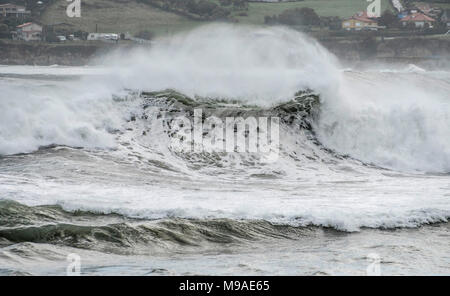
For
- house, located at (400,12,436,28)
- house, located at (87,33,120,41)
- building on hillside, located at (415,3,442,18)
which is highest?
building on hillside, located at (415,3,442,18)

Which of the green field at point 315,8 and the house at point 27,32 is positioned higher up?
the green field at point 315,8

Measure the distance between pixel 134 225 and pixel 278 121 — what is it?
754cm

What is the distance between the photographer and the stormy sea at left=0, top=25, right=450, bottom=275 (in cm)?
664

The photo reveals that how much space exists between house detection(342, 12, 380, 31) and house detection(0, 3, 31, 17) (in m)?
34.2

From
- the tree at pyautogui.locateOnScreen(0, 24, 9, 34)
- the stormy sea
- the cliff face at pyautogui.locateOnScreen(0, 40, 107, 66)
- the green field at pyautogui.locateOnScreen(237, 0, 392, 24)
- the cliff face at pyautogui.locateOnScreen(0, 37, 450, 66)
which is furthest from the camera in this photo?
the green field at pyautogui.locateOnScreen(237, 0, 392, 24)

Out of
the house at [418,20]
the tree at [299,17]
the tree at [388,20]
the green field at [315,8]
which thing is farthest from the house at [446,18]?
the tree at [299,17]

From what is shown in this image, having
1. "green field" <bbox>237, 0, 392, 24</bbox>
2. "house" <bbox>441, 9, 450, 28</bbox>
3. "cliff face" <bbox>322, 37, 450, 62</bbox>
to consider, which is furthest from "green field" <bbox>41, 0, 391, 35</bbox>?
"cliff face" <bbox>322, 37, 450, 62</bbox>

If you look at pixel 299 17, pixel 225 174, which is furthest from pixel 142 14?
pixel 225 174

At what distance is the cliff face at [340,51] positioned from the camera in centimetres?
5806

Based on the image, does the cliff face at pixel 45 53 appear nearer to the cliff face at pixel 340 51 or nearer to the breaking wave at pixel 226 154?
the cliff face at pixel 340 51

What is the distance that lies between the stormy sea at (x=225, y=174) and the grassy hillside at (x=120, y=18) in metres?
51.6

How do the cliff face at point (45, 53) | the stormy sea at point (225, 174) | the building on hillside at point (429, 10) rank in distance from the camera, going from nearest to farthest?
the stormy sea at point (225, 174)
the cliff face at point (45, 53)
the building on hillside at point (429, 10)

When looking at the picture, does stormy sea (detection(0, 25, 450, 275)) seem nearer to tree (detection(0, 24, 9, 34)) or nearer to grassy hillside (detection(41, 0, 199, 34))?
tree (detection(0, 24, 9, 34))

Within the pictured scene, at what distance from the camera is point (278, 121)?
14414 mm
